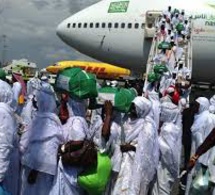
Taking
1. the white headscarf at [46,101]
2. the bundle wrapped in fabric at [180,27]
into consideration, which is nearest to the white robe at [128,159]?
the white headscarf at [46,101]

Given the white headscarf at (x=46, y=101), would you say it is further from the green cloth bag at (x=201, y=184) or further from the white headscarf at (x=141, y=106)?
the green cloth bag at (x=201, y=184)

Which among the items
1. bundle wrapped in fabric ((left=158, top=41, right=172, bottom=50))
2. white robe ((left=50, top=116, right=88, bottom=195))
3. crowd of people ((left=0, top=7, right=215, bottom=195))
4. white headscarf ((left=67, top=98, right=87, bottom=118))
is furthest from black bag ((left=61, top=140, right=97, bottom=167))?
bundle wrapped in fabric ((left=158, top=41, right=172, bottom=50))

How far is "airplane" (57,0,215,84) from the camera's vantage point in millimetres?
19938

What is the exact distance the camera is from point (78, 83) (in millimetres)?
5297

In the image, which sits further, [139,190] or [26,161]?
[139,190]

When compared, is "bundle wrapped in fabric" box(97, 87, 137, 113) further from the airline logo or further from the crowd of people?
the airline logo

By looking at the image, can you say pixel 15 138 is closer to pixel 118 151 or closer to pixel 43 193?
pixel 43 193

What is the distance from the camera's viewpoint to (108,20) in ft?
71.2

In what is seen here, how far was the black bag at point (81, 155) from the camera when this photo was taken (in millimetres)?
4969

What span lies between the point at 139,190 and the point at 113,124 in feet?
2.52

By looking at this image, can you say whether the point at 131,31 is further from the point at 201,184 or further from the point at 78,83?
the point at 78,83

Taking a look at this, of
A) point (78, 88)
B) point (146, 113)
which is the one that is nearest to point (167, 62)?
point (146, 113)

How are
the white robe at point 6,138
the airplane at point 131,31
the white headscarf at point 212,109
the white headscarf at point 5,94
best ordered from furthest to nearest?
1. the airplane at point 131,31
2. the white headscarf at point 212,109
3. the white headscarf at point 5,94
4. the white robe at point 6,138

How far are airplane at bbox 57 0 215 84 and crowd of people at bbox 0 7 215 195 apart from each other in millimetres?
11400
